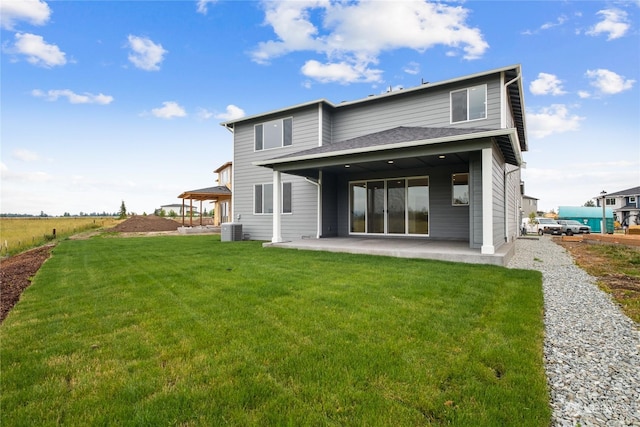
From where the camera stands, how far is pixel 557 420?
179 cm

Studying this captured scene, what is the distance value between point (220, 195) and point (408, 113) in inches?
562

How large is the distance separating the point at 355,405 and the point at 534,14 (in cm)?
1330

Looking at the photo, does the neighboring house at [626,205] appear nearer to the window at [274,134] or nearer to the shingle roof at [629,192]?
the shingle roof at [629,192]

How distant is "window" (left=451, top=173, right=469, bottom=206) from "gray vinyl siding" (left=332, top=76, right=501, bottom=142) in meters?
1.53

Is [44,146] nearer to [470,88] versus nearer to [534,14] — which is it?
[470,88]

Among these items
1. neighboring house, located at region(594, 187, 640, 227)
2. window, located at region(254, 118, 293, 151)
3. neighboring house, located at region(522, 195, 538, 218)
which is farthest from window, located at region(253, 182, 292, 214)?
neighboring house, located at region(522, 195, 538, 218)

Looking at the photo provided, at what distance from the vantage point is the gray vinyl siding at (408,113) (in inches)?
347

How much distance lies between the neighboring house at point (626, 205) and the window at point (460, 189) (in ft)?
118

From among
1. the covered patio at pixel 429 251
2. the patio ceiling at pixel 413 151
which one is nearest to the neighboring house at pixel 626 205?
→ the patio ceiling at pixel 413 151

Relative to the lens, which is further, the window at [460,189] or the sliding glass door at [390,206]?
the sliding glass door at [390,206]

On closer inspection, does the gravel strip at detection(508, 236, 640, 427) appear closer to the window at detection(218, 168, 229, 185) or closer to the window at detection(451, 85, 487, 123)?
the window at detection(451, 85, 487, 123)

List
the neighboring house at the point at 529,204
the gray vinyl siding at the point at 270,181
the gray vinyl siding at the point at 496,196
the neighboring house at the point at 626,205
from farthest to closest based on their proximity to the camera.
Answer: the neighboring house at the point at 529,204
the neighboring house at the point at 626,205
the gray vinyl siding at the point at 270,181
the gray vinyl siding at the point at 496,196

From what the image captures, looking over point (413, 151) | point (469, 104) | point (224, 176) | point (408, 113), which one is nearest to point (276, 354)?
point (413, 151)

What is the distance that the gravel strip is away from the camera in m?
1.89
